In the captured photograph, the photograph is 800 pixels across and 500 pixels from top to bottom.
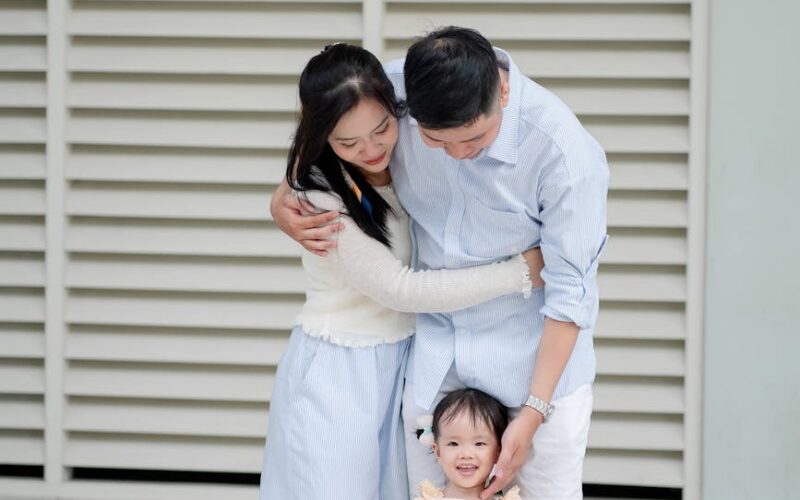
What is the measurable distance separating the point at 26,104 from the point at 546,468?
218 cm

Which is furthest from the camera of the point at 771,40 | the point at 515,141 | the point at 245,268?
the point at 245,268

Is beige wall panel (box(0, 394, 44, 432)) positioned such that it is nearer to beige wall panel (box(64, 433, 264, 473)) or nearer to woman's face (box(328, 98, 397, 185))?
beige wall panel (box(64, 433, 264, 473))

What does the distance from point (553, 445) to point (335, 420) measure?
0.42 metres

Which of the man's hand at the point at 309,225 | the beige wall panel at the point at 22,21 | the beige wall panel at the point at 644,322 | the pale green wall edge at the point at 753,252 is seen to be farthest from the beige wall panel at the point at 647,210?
the beige wall panel at the point at 22,21

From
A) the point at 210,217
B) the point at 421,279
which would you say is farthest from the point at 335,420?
the point at 210,217

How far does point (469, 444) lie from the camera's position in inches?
90.0

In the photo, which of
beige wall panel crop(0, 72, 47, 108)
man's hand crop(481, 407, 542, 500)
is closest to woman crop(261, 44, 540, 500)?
man's hand crop(481, 407, 542, 500)

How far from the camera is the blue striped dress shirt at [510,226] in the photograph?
82.4 inches

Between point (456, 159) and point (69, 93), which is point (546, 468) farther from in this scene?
point (69, 93)

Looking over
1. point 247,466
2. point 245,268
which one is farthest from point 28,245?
point 247,466

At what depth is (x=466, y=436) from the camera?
89.2 inches

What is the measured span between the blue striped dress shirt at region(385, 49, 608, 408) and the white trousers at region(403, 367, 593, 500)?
3 centimetres

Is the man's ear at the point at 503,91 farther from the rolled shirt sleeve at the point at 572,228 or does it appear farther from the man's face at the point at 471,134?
the rolled shirt sleeve at the point at 572,228

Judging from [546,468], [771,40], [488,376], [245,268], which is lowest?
[546,468]
